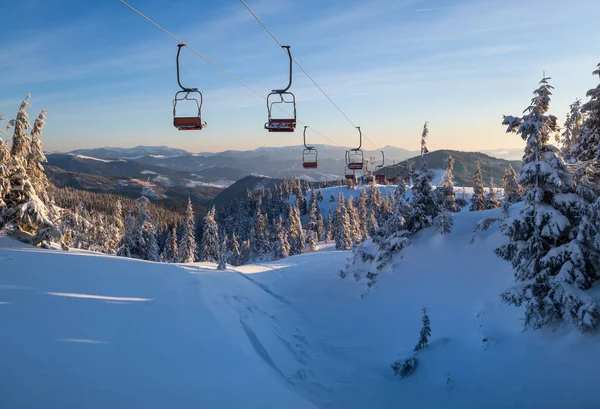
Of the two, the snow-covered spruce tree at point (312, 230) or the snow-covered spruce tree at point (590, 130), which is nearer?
the snow-covered spruce tree at point (590, 130)

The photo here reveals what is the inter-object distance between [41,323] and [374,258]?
63.6 feet

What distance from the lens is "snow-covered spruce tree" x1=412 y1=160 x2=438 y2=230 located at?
909 inches

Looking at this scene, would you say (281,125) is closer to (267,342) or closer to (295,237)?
(267,342)

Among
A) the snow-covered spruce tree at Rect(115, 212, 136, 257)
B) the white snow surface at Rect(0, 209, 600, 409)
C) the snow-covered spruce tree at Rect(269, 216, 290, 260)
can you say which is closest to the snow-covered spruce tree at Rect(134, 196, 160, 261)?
the snow-covered spruce tree at Rect(115, 212, 136, 257)

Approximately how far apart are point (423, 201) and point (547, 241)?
1138 centimetres

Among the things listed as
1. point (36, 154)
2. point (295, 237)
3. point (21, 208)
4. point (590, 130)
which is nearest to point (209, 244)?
point (295, 237)

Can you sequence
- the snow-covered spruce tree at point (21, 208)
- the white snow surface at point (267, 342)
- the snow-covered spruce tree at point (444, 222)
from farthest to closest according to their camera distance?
the snow-covered spruce tree at point (444, 222) → the snow-covered spruce tree at point (21, 208) → the white snow surface at point (267, 342)

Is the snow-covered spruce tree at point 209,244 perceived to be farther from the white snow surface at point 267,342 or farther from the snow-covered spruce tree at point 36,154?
the white snow surface at point 267,342

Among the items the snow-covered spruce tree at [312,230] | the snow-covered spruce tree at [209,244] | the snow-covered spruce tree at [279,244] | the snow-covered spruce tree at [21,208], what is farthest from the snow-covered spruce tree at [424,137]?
the snow-covered spruce tree at [312,230]

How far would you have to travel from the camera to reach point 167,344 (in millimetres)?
10570

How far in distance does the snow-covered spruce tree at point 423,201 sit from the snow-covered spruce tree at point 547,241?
996cm

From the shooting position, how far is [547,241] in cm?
1235

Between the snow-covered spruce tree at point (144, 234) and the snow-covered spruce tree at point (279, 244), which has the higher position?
the snow-covered spruce tree at point (144, 234)

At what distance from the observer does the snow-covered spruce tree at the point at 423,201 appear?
23.1 m
